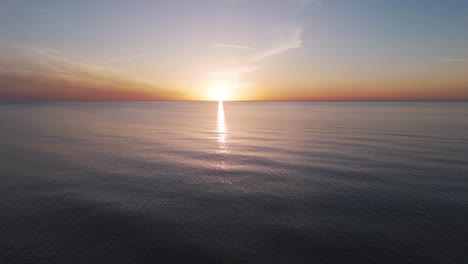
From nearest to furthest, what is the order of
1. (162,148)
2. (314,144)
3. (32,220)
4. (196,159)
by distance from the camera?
(32,220) → (196,159) → (162,148) → (314,144)

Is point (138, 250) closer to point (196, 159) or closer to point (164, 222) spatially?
point (164, 222)

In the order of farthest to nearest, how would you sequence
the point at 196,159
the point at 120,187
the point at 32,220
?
the point at 196,159 < the point at 120,187 < the point at 32,220

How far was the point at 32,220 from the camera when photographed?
1141 cm

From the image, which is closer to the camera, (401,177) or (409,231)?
(409,231)

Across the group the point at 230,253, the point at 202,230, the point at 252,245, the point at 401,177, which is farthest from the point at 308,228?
the point at 401,177

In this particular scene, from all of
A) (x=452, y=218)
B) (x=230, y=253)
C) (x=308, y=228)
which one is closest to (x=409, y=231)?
(x=452, y=218)

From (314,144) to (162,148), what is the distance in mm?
19248

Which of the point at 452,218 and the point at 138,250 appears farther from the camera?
the point at 452,218

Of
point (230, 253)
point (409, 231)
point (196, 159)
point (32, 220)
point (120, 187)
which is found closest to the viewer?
point (230, 253)

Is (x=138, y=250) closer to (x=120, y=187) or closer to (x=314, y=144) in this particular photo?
(x=120, y=187)

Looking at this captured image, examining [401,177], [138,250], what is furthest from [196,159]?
[401,177]

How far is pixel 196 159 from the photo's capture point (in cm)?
2373

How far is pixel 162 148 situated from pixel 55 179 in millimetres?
12963

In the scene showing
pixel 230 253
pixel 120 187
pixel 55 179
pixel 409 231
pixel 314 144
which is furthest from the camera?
pixel 314 144
